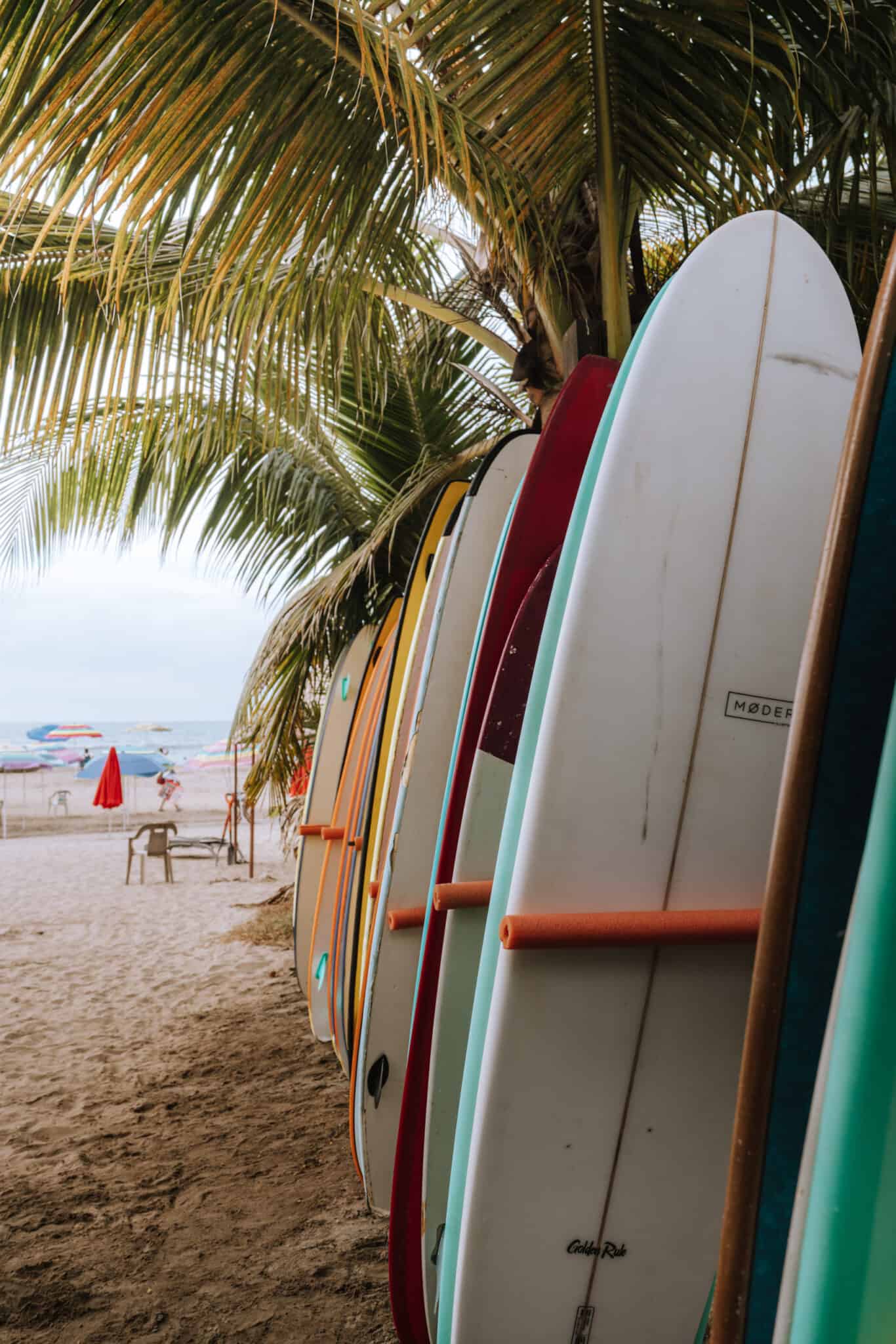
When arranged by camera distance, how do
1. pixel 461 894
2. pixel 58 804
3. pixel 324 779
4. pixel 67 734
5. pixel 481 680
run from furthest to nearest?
1. pixel 67 734
2. pixel 58 804
3. pixel 324 779
4. pixel 481 680
5. pixel 461 894

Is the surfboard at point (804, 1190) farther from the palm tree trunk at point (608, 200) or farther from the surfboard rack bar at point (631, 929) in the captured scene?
the palm tree trunk at point (608, 200)

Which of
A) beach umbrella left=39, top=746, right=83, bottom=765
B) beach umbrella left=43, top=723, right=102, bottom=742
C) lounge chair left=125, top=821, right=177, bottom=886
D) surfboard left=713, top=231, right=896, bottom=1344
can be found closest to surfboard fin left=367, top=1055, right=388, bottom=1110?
surfboard left=713, top=231, right=896, bottom=1344

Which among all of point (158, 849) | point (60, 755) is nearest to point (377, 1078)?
point (158, 849)

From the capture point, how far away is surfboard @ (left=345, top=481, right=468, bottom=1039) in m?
2.41

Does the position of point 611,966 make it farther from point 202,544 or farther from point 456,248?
point 202,544

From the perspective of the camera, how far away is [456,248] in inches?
139

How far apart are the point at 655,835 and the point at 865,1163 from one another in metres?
0.63

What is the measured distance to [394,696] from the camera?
2.51 m

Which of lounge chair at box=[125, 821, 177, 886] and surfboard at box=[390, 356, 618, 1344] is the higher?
surfboard at box=[390, 356, 618, 1344]

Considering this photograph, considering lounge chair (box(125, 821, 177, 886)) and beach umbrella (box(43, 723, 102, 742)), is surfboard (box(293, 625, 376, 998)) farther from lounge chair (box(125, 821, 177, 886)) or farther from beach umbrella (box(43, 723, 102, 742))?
beach umbrella (box(43, 723, 102, 742))

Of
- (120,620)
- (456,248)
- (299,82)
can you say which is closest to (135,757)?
(456,248)

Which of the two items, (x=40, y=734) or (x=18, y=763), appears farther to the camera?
(x=40, y=734)

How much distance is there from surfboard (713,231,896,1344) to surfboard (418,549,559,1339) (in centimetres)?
87

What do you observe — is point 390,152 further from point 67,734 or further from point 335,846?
point 67,734
